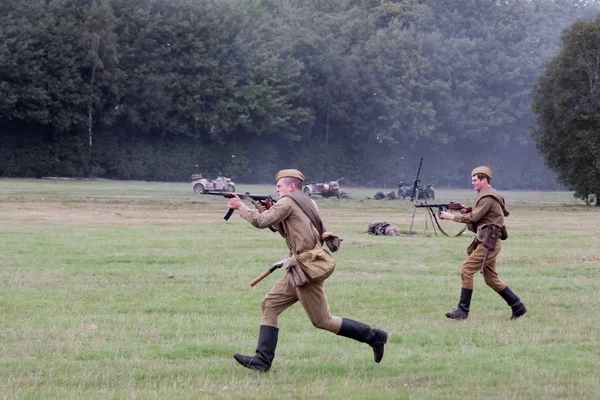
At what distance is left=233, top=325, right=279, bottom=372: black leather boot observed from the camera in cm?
854

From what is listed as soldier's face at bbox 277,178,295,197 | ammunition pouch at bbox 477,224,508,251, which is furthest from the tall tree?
soldier's face at bbox 277,178,295,197

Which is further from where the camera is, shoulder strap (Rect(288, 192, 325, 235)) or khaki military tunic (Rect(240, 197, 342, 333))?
shoulder strap (Rect(288, 192, 325, 235))

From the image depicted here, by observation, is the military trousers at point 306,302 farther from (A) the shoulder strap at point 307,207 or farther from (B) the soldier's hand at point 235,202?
(B) the soldier's hand at point 235,202

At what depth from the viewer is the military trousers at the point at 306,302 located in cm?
855

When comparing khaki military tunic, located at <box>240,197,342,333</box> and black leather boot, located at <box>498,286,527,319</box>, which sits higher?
khaki military tunic, located at <box>240,197,342,333</box>

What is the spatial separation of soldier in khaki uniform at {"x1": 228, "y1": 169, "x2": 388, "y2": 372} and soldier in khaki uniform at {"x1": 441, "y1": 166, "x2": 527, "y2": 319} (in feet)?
11.6

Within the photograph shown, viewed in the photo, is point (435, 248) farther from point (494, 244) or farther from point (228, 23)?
point (228, 23)

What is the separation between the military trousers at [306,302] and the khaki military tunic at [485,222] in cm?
379

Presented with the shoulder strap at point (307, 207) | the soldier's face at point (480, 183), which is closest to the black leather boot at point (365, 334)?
the shoulder strap at point (307, 207)

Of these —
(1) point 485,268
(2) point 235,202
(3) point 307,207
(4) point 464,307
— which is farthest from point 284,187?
(4) point 464,307

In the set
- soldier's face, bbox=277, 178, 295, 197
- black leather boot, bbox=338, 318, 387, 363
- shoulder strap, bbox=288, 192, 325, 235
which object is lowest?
black leather boot, bbox=338, 318, 387, 363

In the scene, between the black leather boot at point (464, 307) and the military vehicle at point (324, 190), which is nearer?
the black leather boot at point (464, 307)

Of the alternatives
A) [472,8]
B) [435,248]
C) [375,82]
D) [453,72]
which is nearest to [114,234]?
[435,248]

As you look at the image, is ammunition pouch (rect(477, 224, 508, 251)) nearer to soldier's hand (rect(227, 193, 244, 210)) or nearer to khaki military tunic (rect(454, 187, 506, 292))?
khaki military tunic (rect(454, 187, 506, 292))
